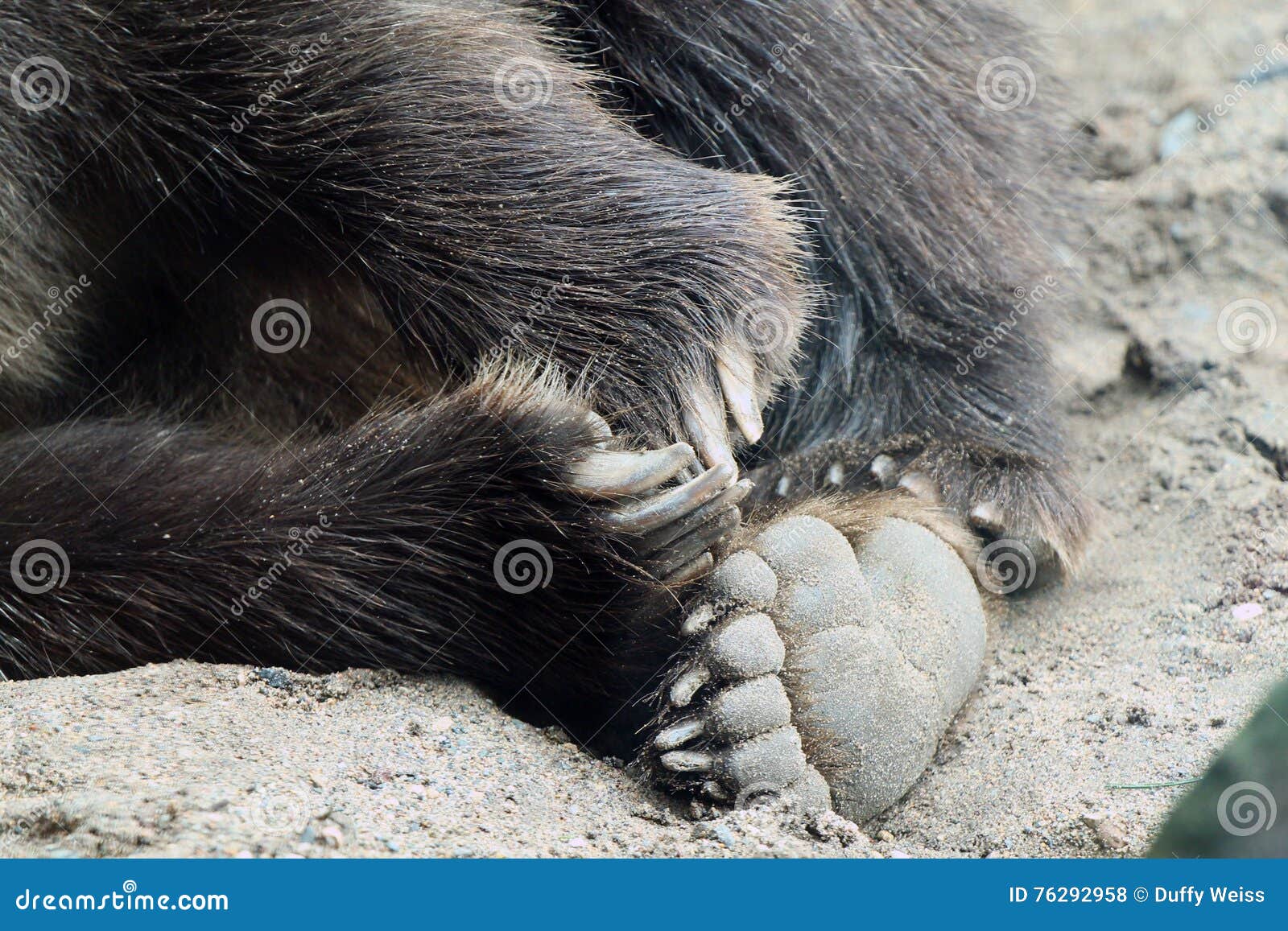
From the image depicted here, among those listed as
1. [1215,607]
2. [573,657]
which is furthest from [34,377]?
[1215,607]

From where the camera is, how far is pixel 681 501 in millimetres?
1787

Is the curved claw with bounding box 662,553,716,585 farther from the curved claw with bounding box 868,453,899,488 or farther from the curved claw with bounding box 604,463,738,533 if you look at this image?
the curved claw with bounding box 868,453,899,488

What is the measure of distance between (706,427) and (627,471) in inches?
6.8

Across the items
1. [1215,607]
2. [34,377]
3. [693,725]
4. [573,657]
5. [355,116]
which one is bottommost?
[34,377]

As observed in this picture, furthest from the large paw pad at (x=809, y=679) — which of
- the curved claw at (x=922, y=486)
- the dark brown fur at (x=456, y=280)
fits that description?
the curved claw at (x=922, y=486)

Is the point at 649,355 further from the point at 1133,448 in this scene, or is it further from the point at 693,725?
the point at 1133,448

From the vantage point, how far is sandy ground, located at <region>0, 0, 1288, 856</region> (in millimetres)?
1543

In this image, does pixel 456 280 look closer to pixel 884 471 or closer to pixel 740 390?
pixel 740 390

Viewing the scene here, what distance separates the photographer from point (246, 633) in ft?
6.50

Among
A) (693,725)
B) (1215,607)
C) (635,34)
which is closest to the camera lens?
(693,725)

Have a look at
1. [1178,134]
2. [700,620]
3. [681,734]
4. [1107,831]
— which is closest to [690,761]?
[681,734]

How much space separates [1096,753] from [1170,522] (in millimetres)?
736

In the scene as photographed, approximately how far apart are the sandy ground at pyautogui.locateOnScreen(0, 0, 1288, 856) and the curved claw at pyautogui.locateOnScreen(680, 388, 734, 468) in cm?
48

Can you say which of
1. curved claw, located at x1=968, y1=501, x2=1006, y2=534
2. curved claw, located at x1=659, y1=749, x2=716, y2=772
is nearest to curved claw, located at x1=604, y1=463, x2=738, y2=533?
curved claw, located at x1=659, y1=749, x2=716, y2=772
